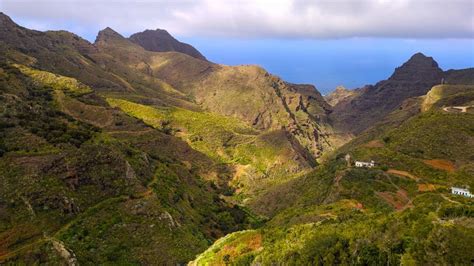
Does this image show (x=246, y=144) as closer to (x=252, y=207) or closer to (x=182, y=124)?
(x=182, y=124)

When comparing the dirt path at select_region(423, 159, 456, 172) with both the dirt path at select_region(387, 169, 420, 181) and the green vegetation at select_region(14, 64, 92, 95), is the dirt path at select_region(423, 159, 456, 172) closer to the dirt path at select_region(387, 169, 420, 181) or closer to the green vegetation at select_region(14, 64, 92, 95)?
the dirt path at select_region(387, 169, 420, 181)

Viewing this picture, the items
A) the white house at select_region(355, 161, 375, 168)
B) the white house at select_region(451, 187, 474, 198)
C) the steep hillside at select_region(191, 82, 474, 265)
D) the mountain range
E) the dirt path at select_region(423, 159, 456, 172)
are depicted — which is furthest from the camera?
the white house at select_region(355, 161, 375, 168)

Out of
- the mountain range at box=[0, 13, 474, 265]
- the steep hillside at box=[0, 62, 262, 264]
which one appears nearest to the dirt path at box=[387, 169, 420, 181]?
the mountain range at box=[0, 13, 474, 265]

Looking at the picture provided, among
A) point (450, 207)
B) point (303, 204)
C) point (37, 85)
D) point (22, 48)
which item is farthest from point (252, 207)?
point (22, 48)

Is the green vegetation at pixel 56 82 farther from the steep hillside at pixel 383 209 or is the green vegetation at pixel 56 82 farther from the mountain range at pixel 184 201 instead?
the steep hillside at pixel 383 209

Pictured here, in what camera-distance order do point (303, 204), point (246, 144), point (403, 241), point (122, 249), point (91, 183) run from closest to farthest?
point (403, 241) < point (122, 249) < point (91, 183) < point (303, 204) < point (246, 144)

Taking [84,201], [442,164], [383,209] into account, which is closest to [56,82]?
[84,201]

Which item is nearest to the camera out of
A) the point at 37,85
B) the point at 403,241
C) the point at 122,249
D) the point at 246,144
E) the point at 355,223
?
the point at 403,241

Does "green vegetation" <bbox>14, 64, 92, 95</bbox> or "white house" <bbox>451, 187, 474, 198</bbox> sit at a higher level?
"green vegetation" <bbox>14, 64, 92, 95</bbox>
